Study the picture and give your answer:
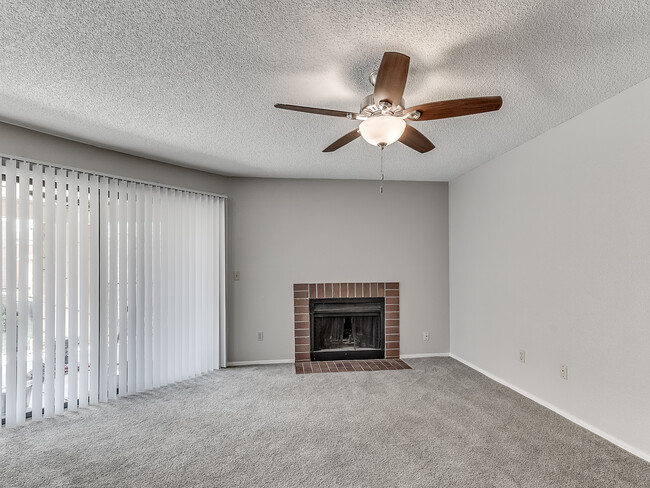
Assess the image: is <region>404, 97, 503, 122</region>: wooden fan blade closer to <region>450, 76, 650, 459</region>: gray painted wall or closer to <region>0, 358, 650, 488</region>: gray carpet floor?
<region>450, 76, 650, 459</region>: gray painted wall

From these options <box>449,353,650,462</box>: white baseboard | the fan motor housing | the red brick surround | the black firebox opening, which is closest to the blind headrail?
the red brick surround

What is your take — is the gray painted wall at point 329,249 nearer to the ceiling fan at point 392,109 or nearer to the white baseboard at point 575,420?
the white baseboard at point 575,420

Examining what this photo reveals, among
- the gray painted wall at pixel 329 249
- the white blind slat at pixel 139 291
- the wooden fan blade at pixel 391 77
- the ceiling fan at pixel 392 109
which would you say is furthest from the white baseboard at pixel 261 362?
the wooden fan blade at pixel 391 77

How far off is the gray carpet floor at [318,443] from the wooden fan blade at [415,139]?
6.87 feet

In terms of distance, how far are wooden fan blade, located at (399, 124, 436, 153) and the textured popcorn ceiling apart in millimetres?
259

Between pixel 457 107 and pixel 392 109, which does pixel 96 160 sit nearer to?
pixel 392 109

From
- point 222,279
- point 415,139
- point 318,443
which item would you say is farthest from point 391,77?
point 222,279

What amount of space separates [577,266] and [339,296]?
2762 mm

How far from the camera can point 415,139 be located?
246cm

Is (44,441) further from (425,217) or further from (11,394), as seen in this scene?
(425,217)

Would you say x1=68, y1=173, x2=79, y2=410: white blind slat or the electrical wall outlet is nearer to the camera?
the electrical wall outlet

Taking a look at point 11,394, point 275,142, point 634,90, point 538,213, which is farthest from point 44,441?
point 634,90

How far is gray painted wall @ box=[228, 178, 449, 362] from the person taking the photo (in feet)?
15.9

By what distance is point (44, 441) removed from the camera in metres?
2.74
